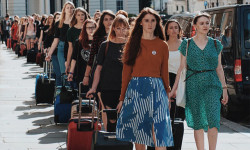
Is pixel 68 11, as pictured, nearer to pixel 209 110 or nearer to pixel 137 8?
pixel 209 110

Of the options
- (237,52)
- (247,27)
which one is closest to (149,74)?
(237,52)

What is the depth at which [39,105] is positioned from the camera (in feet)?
42.5

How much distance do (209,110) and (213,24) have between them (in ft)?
16.9

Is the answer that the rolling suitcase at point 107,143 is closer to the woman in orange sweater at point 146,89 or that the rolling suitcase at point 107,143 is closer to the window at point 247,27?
the woman in orange sweater at point 146,89

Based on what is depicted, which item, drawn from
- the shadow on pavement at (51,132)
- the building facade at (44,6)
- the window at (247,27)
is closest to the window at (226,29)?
the window at (247,27)

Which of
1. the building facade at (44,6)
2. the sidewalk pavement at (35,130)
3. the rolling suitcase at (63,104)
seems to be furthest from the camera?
the building facade at (44,6)

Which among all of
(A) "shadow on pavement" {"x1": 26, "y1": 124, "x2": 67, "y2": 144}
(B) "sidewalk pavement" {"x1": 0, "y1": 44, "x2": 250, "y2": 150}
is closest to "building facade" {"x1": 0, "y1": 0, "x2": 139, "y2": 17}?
(B) "sidewalk pavement" {"x1": 0, "y1": 44, "x2": 250, "y2": 150}

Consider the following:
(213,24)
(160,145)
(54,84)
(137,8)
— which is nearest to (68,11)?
(54,84)

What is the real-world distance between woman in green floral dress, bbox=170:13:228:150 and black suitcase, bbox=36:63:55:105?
17.6 feet

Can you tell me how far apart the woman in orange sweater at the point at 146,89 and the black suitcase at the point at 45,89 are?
6132mm

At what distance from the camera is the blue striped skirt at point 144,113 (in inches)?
243

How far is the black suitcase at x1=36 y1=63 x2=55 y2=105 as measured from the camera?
40.8 ft

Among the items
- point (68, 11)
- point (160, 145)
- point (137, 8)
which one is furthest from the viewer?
point (137, 8)

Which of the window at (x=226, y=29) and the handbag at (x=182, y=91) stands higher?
the window at (x=226, y=29)
